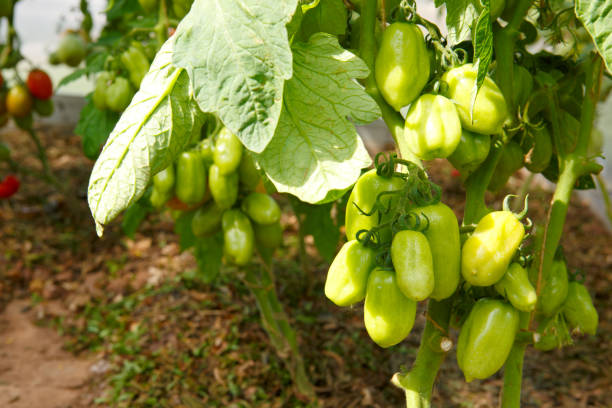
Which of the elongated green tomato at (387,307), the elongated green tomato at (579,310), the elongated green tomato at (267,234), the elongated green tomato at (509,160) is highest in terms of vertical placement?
the elongated green tomato at (509,160)

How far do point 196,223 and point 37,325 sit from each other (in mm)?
1177

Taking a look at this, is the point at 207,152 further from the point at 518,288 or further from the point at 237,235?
the point at 518,288

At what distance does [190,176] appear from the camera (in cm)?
103

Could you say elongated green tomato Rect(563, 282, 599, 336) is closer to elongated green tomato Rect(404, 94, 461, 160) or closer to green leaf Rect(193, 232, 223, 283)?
elongated green tomato Rect(404, 94, 461, 160)

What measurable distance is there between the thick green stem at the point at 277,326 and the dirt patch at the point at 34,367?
0.63 m

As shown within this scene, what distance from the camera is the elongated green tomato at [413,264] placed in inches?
20.6

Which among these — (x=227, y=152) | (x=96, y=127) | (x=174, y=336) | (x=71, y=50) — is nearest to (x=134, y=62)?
(x=96, y=127)

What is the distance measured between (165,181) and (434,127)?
634mm

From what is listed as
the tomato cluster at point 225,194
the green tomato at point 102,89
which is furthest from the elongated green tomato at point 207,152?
the green tomato at point 102,89

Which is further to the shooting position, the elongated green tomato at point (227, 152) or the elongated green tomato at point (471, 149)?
the elongated green tomato at point (227, 152)

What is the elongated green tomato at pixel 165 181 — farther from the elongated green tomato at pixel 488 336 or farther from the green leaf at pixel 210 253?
the elongated green tomato at pixel 488 336

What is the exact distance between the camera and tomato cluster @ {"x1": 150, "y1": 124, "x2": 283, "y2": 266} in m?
1.00

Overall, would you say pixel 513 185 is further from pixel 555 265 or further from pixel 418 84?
pixel 418 84

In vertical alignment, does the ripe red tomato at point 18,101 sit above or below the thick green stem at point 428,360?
below
